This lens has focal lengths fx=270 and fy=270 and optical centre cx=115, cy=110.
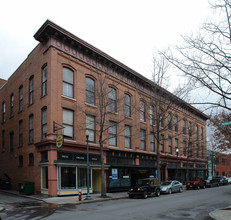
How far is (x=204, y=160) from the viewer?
2024 inches

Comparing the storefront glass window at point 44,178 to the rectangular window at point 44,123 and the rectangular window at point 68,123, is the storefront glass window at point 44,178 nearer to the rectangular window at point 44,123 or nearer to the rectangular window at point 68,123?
the rectangular window at point 44,123

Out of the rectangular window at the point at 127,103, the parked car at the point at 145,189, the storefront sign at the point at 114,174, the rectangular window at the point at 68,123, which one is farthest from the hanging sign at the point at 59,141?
the rectangular window at the point at 127,103

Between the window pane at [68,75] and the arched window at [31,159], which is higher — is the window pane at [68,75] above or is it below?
above

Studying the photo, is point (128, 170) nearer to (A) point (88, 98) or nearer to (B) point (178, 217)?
(A) point (88, 98)

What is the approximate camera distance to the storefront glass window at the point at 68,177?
21016 mm

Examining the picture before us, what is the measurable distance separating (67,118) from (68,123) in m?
0.43

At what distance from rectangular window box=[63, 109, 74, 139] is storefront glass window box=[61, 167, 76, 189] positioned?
270 cm

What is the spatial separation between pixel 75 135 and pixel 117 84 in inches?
310

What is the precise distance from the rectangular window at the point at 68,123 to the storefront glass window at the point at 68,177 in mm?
2699

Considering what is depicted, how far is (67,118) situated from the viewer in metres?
22.6

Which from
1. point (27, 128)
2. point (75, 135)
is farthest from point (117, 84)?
point (27, 128)

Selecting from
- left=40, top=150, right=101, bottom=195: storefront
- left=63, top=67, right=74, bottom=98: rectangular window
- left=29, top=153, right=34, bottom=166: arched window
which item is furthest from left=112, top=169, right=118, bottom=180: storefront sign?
left=63, top=67, right=74, bottom=98: rectangular window

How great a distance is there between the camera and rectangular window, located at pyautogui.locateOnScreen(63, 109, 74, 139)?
22.2 meters

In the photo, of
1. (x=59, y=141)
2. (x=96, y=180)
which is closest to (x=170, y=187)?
(x=96, y=180)
